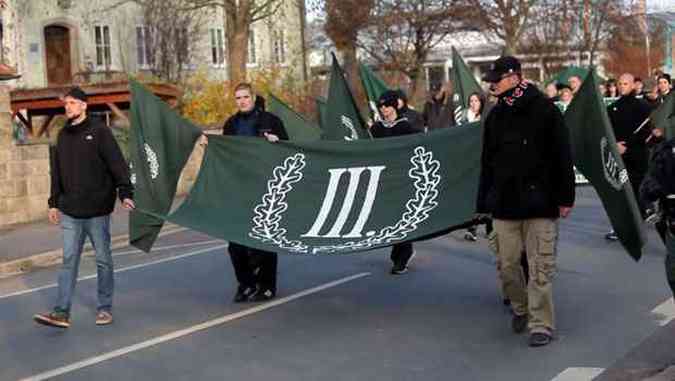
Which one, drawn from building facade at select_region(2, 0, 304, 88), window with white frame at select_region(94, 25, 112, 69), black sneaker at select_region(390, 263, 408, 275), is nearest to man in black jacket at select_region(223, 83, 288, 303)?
black sneaker at select_region(390, 263, 408, 275)

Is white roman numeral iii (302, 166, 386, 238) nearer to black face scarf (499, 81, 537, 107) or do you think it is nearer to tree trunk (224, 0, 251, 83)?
black face scarf (499, 81, 537, 107)

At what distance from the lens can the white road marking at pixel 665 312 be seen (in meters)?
8.48

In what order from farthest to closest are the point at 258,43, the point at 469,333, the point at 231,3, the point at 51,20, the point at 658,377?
the point at 258,43, the point at 51,20, the point at 231,3, the point at 469,333, the point at 658,377

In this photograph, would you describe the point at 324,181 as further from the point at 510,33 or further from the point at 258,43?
the point at 258,43

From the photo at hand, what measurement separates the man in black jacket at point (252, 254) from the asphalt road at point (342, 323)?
203mm

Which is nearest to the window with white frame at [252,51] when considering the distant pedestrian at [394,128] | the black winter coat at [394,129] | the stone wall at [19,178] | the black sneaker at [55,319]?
the stone wall at [19,178]

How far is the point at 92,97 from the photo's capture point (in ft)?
83.9

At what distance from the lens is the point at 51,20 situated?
38.5 m

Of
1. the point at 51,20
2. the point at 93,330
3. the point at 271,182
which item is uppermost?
the point at 51,20

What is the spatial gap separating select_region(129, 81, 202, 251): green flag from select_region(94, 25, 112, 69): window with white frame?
3223cm

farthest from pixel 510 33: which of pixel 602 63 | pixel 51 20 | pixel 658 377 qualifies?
pixel 658 377

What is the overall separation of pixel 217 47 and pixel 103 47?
22.1 feet

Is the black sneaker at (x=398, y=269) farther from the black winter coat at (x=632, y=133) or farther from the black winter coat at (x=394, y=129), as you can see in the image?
the black winter coat at (x=632, y=133)

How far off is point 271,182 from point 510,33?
112 feet
